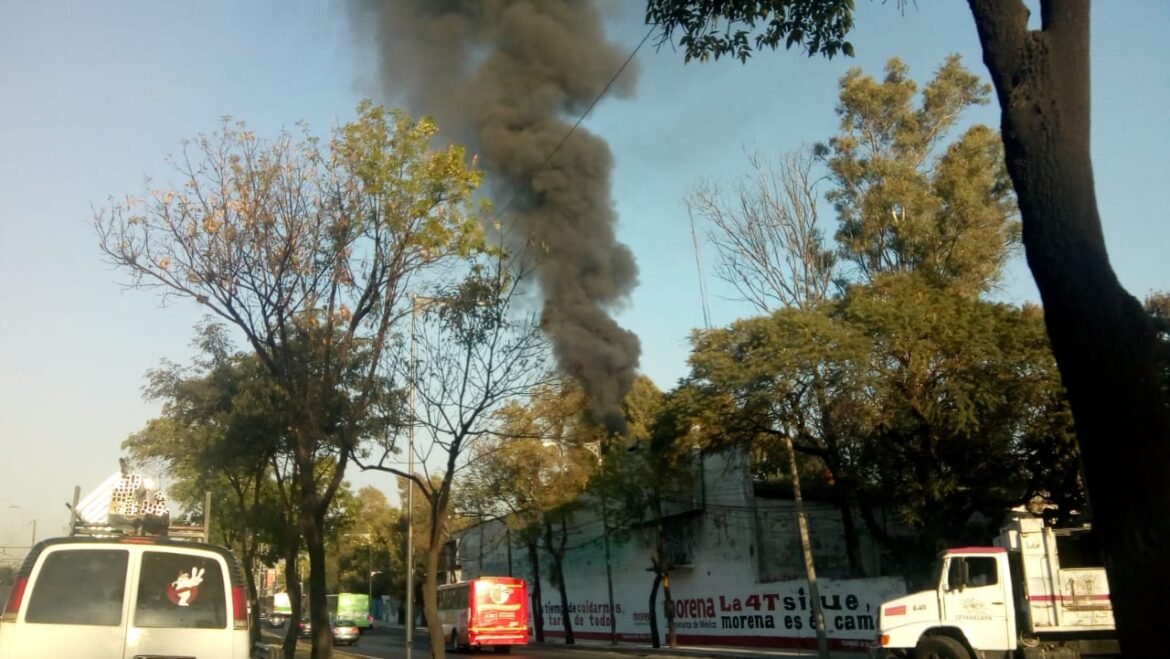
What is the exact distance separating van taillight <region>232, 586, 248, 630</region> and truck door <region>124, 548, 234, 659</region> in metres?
0.05

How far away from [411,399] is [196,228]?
4.84m

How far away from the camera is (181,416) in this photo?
24719 mm

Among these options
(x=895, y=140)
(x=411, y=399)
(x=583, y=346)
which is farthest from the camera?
(x=583, y=346)

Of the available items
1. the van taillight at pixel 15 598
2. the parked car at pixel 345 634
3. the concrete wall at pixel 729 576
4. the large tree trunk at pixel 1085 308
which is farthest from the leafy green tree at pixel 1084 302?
the parked car at pixel 345 634

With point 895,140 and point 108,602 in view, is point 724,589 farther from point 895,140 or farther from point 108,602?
point 108,602

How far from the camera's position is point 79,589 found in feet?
22.5

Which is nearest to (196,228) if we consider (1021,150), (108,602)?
(108,602)

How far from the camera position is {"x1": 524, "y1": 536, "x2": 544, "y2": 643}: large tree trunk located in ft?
152

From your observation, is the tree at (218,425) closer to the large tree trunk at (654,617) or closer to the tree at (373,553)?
the large tree trunk at (654,617)

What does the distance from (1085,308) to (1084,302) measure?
0.12 ft

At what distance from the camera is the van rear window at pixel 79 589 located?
6.74m

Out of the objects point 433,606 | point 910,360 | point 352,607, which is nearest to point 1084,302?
point 433,606

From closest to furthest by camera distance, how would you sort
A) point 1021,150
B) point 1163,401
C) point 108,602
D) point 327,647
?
point 1163,401 → point 1021,150 → point 108,602 → point 327,647

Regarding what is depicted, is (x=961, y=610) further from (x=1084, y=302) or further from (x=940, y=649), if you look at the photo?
(x=1084, y=302)
